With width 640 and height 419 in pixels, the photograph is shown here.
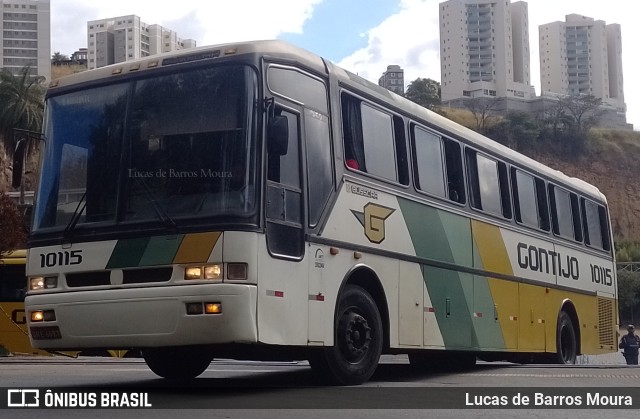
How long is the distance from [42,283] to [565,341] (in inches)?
443

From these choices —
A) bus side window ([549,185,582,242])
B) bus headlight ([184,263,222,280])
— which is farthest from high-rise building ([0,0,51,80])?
bus headlight ([184,263,222,280])

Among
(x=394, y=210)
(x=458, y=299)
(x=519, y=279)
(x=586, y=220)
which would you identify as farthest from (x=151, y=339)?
(x=586, y=220)

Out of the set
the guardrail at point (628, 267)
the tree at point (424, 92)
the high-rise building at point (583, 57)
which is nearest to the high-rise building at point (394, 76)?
the high-rise building at point (583, 57)

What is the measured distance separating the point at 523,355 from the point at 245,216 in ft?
30.7

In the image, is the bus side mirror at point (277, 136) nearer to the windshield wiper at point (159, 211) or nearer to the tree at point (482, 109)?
the windshield wiper at point (159, 211)

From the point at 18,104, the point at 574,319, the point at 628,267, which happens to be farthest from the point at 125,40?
the point at 574,319

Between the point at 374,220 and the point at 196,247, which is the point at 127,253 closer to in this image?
the point at 196,247

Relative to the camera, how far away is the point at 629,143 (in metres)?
115

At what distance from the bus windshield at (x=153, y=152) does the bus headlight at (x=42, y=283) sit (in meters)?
0.51

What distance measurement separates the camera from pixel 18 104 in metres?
52.5

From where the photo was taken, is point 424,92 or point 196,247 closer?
point 196,247

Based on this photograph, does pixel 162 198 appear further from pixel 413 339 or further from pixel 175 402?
pixel 413 339

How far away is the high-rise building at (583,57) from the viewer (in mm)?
167125

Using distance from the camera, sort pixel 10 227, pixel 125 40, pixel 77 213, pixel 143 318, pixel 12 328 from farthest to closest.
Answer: pixel 125 40, pixel 10 227, pixel 12 328, pixel 77 213, pixel 143 318
